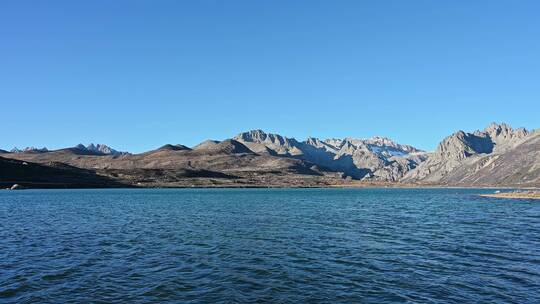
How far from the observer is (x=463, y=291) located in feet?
98.1

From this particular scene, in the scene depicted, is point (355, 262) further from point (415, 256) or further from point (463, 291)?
point (463, 291)

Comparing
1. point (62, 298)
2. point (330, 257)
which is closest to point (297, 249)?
point (330, 257)

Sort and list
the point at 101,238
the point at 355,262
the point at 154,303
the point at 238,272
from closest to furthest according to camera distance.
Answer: the point at 154,303 → the point at 238,272 → the point at 355,262 → the point at 101,238

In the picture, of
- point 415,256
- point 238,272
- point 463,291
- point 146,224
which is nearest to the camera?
point 463,291

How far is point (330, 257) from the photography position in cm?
4247

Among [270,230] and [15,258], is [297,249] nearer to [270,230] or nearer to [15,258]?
[270,230]

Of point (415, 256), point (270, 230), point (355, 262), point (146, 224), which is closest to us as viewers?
point (355, 262)

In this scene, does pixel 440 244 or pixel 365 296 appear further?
pixel 440 244

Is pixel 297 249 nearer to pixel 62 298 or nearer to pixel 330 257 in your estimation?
pixel 330 257

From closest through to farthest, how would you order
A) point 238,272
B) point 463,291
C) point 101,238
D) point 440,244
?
1. point 463,291
2. point 238,272
3. point 440,244
4. point 101,238

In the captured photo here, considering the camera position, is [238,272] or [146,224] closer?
[238,272]

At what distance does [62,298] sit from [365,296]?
19284 millimetres

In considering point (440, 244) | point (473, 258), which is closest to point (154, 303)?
point (473, 258)

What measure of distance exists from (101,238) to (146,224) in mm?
18581
